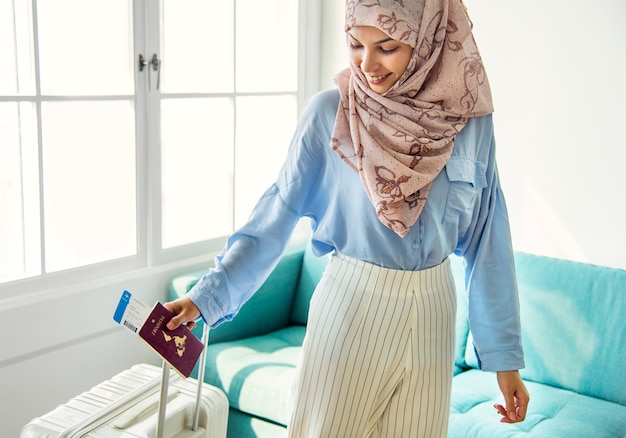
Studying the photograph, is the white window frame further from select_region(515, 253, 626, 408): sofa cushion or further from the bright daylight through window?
select_region(515, 253, 626, 408): sofa cushion

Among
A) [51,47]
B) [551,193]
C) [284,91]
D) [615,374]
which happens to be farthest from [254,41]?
[615,374]

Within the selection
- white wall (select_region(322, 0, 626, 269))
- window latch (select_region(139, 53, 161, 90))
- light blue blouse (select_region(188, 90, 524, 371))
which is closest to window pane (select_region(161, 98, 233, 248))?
window latch (select_region(139, 53, 161, 90))

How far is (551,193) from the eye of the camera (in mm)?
2736

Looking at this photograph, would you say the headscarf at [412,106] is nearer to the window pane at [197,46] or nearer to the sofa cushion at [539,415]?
the sofa cushion at [539,415]

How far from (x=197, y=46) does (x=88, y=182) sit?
673 millimetres

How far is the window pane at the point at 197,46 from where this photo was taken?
106 inches

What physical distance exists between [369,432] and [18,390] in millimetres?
1236

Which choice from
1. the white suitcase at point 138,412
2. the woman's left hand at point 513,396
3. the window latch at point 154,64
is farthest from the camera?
the window latch at point 154,64

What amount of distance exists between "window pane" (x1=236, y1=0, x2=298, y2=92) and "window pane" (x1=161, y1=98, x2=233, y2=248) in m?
0.19

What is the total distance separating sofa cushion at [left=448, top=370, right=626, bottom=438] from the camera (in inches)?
84.2

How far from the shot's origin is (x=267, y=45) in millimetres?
3125

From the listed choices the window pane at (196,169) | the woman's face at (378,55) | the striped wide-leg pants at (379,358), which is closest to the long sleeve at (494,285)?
the striped wide-leg pants at (379,358)

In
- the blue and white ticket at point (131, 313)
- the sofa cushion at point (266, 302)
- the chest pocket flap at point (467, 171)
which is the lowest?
the sofa cushion at point (266, 302)

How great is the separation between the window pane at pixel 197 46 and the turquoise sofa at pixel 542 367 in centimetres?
70
